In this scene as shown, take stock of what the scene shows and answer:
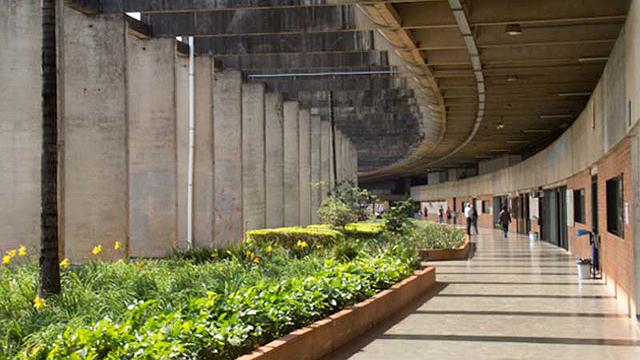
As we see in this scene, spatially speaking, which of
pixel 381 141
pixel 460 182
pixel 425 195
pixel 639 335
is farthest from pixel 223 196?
pixel 425 195

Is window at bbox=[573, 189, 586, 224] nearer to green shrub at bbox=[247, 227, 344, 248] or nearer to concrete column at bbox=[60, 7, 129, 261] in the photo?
green shrub at bbox=[247, 227, 344, 248]

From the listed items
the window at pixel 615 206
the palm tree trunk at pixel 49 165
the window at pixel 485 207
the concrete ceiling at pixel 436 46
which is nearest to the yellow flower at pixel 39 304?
the palm tree trunk at pixel 49 165

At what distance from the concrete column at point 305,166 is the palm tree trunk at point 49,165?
33707 millimetres

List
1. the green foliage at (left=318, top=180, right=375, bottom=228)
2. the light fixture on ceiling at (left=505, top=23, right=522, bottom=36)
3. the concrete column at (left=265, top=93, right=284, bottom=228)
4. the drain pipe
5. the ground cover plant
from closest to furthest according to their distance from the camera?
the ground cover plant, the light fixture on ceiling at (left=505, top=23, right=522, bottom=36), the drain pipe, the green foliage at (left=318, top=180, right=375, bottom=228), the concrete column at (left=265, top=93, right=284, bottom=228)

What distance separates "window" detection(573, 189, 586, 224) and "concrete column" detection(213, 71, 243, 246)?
1109cm

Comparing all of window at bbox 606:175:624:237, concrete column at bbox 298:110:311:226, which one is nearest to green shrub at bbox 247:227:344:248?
window at bbox 606:175:624:237

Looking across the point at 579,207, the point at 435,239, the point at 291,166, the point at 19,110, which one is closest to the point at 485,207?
the point at 291,166

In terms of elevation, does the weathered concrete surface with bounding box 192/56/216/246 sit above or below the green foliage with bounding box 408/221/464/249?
above

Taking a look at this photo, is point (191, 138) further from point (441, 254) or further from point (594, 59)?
point (594, 59)

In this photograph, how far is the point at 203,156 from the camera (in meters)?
26.0

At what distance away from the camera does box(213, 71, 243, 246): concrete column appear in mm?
29016

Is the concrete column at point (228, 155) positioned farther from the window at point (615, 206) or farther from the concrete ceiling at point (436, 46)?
the window at point (615, 206)

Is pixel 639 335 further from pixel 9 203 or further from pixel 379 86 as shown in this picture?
pixel 379 86

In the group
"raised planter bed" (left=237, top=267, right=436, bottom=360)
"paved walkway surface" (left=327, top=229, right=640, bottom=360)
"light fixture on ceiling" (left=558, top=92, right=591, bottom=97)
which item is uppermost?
"light fixture on ceiling" (left=558, top=92, right=591, bottom=97)
